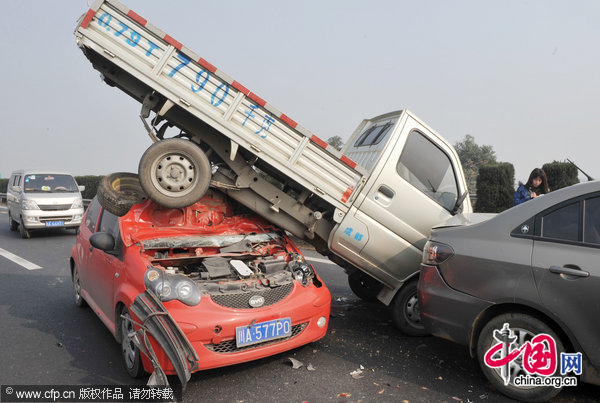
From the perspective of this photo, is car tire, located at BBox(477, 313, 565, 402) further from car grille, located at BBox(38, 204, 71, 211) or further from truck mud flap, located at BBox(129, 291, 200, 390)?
car grille, located at BBox(38, 204, 71, 211)

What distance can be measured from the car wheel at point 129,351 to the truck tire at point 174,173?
122 cm

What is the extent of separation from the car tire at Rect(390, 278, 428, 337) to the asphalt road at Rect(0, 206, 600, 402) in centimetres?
10

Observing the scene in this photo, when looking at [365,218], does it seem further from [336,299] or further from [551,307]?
[551,307]

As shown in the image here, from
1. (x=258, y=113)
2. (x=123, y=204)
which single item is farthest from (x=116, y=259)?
(x=258, y=113)

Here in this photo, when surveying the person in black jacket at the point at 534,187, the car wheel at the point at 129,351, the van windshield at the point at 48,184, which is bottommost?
the van windshield at the point at 48,184

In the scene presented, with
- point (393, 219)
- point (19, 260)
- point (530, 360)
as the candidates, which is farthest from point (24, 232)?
point (530, 360)

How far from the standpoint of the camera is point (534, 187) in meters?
7.16

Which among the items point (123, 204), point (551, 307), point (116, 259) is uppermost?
point (551, 307)

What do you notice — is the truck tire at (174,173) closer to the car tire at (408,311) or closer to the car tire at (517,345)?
the car tire at (408,311)

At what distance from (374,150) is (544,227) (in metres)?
2.20

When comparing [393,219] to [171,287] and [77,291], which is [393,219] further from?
[77,291]

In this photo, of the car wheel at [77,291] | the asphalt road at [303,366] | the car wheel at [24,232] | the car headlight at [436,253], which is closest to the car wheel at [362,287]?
the asphalt road at [303,366]

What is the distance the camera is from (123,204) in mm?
4188

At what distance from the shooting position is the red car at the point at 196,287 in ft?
10.1
